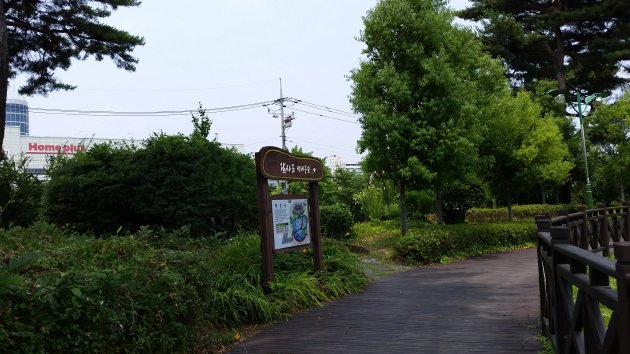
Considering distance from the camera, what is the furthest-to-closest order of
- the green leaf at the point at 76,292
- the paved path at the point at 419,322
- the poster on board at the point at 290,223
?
the poster on board at the point at 290,223, the paved path at the point at 419,322, the green leaf at the point at 76,292

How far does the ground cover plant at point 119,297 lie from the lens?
318 centimetres

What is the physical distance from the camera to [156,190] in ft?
37.8

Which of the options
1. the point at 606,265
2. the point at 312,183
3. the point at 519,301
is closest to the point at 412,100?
the point at 312,183

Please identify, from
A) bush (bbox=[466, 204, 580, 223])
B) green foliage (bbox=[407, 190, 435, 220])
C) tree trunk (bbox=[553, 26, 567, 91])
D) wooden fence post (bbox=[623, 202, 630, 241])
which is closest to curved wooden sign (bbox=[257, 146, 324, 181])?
wooden fence post (bbox=[623, 202, 630, 241])

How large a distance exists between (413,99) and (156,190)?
25.4ft

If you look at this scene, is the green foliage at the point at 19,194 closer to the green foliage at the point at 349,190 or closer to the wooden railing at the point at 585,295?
the green foliage at the point at 349,190

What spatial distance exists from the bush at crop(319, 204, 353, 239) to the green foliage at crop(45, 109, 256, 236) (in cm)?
449

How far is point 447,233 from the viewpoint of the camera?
15.0 m

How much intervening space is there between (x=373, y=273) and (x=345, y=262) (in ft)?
6.65

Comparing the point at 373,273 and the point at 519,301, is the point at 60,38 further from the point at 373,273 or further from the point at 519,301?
the point at 519,301

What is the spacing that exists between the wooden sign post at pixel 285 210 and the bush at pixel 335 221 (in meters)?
6.76

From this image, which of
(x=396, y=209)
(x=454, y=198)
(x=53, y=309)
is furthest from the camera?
(x=396, y=209)

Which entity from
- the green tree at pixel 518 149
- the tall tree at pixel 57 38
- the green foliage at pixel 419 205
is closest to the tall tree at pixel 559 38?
the green tree at pixel 518 149

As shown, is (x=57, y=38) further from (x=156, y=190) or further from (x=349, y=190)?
(x=349, y=190)
